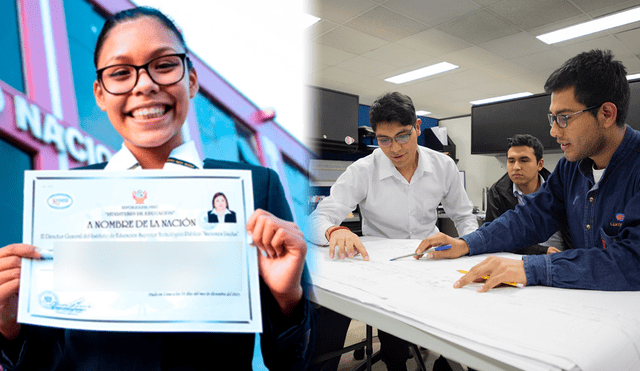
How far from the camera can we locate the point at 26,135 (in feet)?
2.94

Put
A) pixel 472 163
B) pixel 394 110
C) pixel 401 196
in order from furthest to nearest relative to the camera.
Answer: pixel 472 163
pixel 401 196
pixel 394 110

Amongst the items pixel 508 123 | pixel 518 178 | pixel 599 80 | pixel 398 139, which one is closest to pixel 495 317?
pixel 599 80

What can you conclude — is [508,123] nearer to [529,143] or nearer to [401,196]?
[529,143]

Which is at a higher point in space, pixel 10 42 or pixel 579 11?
pixel 579 11

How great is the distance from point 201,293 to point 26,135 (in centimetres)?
71

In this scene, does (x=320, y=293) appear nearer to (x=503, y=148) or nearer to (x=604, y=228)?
(x=604, y=228)

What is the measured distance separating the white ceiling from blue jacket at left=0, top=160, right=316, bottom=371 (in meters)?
2.38

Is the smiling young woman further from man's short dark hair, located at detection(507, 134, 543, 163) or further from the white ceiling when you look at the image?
the white ceiling

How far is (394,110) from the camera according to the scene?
1515mm

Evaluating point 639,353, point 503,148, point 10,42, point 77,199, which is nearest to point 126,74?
point 77,199

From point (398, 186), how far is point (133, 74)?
1268 millimetres

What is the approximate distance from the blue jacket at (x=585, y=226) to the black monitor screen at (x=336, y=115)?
85.2 inches

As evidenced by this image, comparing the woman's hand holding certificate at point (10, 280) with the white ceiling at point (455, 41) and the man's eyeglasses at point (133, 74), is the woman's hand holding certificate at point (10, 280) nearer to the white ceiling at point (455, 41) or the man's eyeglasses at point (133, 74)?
the man's eyeglasses at point (133, 74)

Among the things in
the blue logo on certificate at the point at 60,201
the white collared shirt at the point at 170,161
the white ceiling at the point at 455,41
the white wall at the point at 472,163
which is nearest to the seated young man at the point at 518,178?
the white ceiling at the point at 455,41
